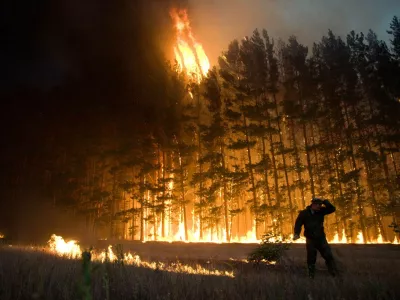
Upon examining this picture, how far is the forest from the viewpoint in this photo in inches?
981

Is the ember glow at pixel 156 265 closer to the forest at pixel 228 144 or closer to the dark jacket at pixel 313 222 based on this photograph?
the dark jacket at pixel 313 222

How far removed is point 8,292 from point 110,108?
120ft

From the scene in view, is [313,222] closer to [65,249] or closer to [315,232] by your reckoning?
[315,232]

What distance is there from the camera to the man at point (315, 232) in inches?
313

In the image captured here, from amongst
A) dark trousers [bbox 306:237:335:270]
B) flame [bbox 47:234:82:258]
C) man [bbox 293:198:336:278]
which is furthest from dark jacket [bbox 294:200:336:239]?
flame [bbox 47:234:82:258]

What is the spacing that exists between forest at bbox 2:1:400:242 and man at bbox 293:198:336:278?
1198cm

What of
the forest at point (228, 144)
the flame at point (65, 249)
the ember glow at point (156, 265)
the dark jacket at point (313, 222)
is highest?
the forest at point (228, 144)

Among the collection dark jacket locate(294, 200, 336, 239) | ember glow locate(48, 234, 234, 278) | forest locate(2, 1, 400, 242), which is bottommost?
ember glow locate(48, 234, 234, 278)

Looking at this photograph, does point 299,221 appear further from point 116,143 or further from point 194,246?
point 116,143

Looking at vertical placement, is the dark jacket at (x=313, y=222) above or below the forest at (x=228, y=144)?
below

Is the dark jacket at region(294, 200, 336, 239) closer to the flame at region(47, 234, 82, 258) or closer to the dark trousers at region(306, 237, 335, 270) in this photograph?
the dark trousers at region(306, 237, 335, 270)

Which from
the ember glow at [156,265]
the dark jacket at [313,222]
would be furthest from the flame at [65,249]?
the dark jacket at [313,222]

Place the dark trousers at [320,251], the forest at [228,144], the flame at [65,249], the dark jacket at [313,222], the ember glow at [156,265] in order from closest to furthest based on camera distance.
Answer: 1. the ember glow at [156,265]
2. the dark trousers at [320,251]
3. the dark jacket at [313,222]
4. the flame at [65,249]
5. the forest at [228,144]

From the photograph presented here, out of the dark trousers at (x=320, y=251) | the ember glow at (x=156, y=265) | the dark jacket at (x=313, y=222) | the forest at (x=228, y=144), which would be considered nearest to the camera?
the ember glow at (x=156, y=265)
